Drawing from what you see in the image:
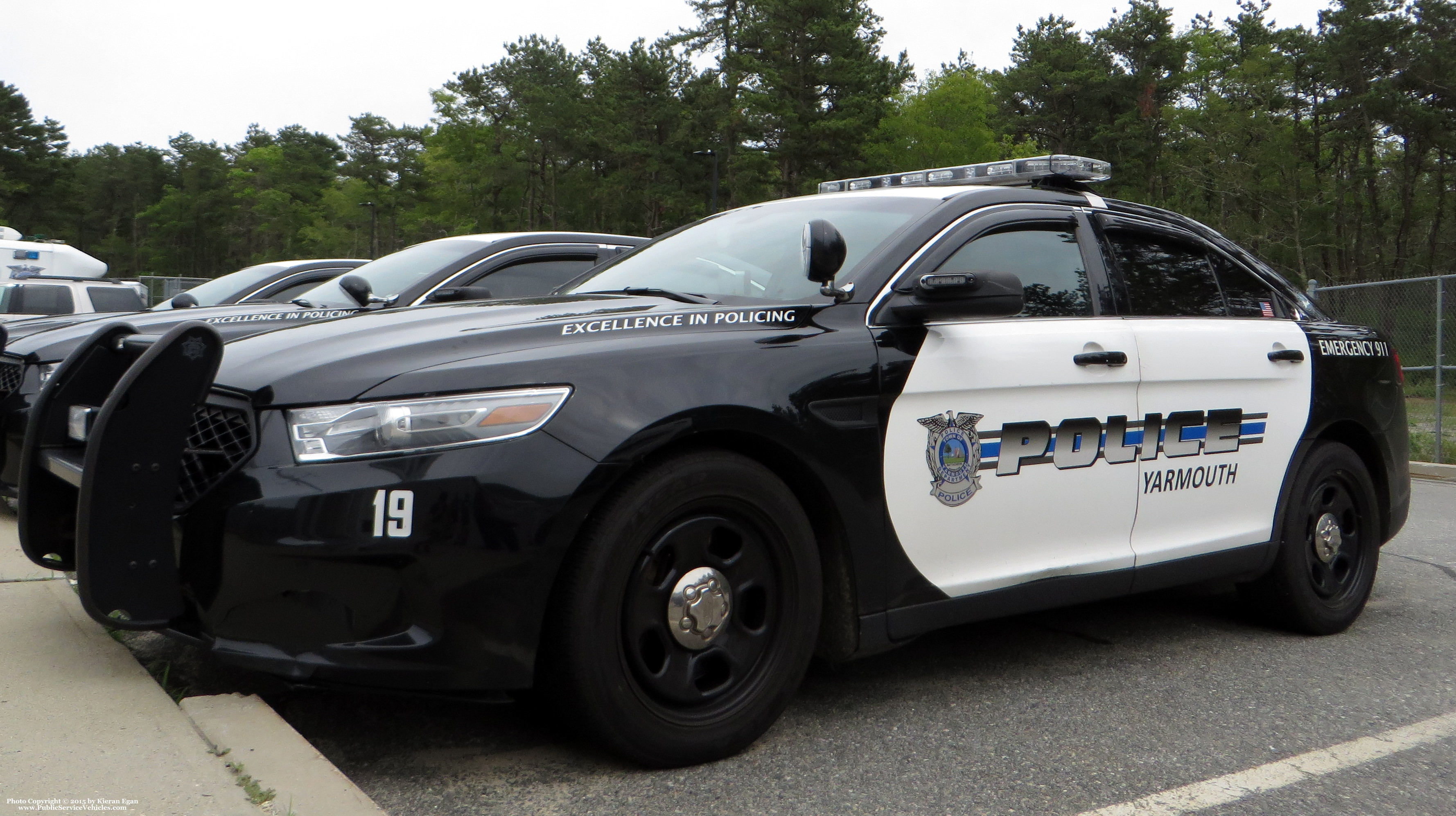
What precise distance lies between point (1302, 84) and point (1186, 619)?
4287 centimetres

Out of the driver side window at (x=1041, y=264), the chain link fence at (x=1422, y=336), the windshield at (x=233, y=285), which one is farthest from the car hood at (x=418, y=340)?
the chain link fence at (x=1422, y=336)

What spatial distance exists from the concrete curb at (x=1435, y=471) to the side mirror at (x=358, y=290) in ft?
32.3

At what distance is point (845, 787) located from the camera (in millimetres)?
2898

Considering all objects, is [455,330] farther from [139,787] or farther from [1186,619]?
[1186,619]

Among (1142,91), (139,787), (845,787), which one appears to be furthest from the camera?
(1142,91)

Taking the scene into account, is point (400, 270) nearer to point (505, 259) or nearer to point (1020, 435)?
point (505, 259)

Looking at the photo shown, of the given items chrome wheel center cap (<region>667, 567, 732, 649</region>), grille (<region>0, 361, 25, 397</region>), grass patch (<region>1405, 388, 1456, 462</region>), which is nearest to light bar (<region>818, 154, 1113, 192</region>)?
chrome wheel center cap (<region>667, 567, 732, 649</region>)

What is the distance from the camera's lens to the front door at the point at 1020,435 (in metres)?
3.38

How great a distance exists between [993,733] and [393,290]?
15.3 feet

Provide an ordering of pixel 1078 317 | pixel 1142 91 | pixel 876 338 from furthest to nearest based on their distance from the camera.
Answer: pixel 1142 91 < pixel 1078 317 < pixel 876 338

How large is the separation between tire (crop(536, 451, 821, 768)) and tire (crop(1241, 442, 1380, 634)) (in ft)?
7.55

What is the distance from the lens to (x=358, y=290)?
621cm

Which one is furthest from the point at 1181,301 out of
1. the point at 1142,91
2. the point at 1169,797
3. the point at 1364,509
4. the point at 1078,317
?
the point at 1142,91

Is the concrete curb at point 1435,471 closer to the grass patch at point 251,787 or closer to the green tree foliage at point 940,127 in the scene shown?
the grass patch at point 251,787
